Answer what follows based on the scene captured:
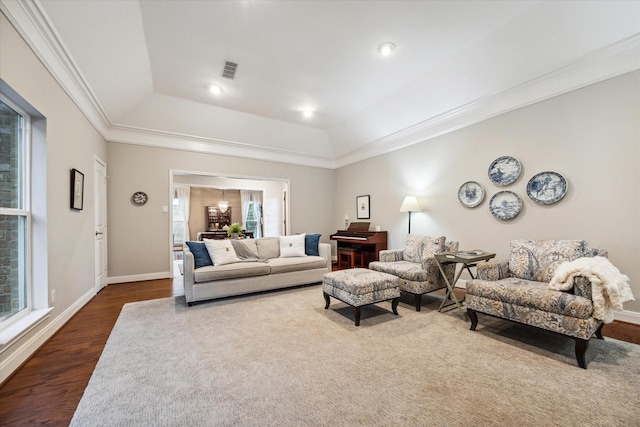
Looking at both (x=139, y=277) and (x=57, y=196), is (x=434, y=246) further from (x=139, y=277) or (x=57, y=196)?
(x=139, y=277)

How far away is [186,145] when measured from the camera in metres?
5.27

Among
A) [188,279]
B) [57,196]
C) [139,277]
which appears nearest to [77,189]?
[57,196]

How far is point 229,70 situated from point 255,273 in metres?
2.94

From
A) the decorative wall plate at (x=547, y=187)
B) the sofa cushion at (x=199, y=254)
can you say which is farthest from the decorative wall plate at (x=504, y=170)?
the sofa cushion at (x=199, y=254)

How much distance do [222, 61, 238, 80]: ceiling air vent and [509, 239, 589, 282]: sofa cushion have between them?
4.23 m

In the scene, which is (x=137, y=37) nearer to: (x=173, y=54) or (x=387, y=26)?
(x=173, y=54)

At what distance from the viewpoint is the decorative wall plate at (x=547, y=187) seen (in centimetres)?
312

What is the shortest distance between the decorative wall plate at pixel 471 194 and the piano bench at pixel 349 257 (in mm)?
2230

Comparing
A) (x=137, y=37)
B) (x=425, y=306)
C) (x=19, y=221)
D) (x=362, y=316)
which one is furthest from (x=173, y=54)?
(x=425, y=306)

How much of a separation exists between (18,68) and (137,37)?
1.36m

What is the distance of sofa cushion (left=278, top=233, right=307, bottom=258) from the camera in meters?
4.42

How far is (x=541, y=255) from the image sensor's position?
108 inches

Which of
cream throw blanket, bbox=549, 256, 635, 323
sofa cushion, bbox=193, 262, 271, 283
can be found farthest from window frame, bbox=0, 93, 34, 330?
cream throw blanket, bbox=549, 256, 635, 323

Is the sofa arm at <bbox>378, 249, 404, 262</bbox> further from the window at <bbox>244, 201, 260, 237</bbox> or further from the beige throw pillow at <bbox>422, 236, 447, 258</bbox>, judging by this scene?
the window at <bbox>244, 201, 260, 237</bbox>
